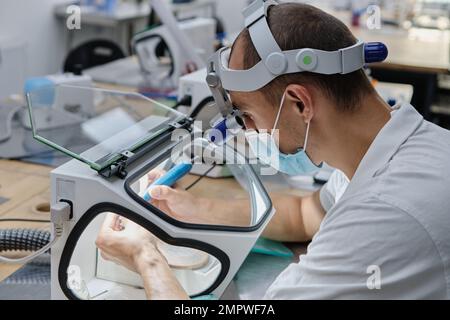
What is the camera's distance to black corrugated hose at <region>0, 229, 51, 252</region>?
3.90 ft

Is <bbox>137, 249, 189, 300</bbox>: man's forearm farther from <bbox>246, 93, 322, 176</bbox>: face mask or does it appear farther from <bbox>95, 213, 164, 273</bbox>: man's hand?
<bbox>246, 93, 322, 176</bbox>: face mask

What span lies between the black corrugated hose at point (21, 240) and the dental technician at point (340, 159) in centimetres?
22

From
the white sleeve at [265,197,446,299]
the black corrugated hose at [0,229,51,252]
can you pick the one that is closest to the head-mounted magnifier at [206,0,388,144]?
the white sleeve at [265,197,446,299]

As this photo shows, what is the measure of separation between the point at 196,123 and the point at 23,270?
0.50 meters

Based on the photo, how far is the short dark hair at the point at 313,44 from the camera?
916 mm

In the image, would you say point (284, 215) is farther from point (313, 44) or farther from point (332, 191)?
point (313, 44)

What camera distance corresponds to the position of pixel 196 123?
1.30 metres

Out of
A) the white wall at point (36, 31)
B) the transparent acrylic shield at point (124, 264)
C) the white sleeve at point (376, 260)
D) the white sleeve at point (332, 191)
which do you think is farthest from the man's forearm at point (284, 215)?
the white wall at point (36, 31)

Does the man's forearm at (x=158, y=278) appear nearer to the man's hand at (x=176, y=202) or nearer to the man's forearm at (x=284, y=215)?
the man's hand at (x=176, y=202)

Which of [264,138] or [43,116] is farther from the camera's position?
[43,116]

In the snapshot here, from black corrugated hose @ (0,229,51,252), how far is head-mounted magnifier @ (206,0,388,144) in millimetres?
534

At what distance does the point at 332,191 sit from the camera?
1.32 m
